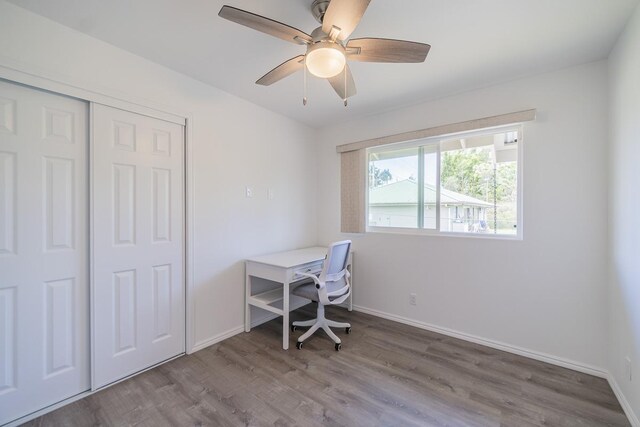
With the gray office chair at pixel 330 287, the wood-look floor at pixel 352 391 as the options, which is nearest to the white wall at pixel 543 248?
the wood-look floor at pixel 352 391

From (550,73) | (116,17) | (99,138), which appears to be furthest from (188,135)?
(550,73)

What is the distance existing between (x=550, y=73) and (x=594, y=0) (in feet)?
2.67

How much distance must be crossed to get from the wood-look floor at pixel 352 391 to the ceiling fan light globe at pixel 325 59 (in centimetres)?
202

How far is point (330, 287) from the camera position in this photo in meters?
2.45

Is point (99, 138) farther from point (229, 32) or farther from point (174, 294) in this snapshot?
point (174, 294)

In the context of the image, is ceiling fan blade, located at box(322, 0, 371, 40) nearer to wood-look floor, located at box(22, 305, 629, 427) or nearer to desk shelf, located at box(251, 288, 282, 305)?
wood-look floor, located at box(22, 305, 629, 427)

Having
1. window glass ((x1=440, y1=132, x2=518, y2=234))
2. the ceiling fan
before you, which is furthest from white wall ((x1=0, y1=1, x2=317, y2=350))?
window glass ((x1=440, y1=132, x2=518, y2=234))

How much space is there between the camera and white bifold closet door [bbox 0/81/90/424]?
1.53 metres

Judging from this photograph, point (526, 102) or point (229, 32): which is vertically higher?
point (229, 32)

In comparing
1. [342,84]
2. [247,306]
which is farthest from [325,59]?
[247,306]

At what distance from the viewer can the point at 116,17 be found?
1.60m

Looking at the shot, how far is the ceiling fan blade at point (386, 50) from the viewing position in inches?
55.1

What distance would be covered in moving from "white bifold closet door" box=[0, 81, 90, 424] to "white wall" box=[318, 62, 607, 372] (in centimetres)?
287

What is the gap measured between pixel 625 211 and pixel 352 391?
2.12 m
